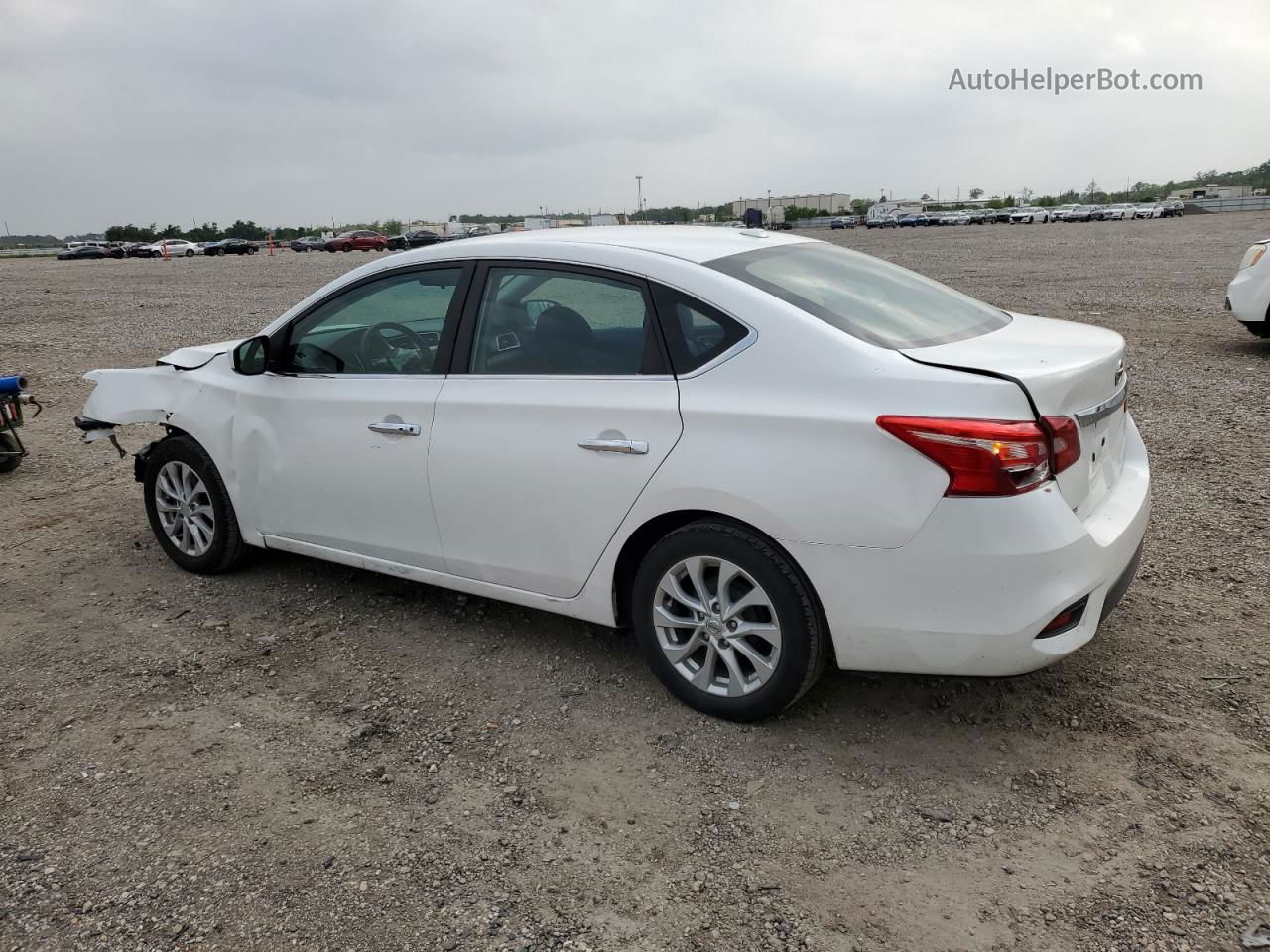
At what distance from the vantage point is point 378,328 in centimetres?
440

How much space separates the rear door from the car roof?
87 mm

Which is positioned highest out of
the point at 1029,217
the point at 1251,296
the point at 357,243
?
the point at 1029,217

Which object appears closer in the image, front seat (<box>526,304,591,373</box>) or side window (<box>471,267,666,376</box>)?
side window (<box>471,267,666,376</box>)

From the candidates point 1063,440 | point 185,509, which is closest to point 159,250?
point 185,509

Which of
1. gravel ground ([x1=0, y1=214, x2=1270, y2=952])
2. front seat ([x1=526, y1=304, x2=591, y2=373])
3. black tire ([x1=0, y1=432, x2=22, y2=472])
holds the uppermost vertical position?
front seat ([x1=526, y1=304, x2=591, y2=373])

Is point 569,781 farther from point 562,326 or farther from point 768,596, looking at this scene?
point 562,326

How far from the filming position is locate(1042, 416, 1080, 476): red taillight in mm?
2967

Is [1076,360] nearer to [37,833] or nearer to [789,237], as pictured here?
[789,237]

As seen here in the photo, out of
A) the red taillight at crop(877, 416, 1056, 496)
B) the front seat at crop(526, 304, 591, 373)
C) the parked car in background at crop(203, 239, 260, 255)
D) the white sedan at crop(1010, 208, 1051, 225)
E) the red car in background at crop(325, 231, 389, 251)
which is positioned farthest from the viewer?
the white sedan at crop(1010, 208, 1051, 225)

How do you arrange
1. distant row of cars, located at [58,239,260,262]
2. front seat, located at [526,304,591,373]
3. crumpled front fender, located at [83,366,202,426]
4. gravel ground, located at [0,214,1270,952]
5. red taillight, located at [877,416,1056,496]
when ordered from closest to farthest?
gravel ground, located at [0,214,1270,952], red taillight, located at [877,416,1056,496], front seat, located at [526,304,591,373], crumpled front fender, located at [83,366,202,426], distant row of cars, located at [58,239,260,262]

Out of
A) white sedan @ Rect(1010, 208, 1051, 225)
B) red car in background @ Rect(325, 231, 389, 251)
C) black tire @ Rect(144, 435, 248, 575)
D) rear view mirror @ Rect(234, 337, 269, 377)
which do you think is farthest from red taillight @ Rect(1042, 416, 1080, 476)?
white sedan @ Rect(1010, 208, 1051, 225)

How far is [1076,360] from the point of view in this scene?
321cm

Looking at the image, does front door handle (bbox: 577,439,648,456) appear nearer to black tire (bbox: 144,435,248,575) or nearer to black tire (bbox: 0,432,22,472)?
black tire (bbox: 144,435,248,575)

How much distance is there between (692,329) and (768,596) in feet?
3.14
